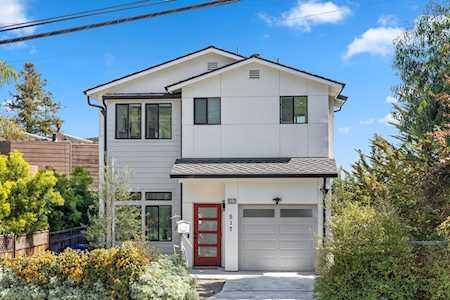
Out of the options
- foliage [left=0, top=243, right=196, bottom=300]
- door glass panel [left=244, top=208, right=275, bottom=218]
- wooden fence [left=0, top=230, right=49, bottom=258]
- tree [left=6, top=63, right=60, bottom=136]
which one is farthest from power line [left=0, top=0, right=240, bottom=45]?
tree [left=6, top=63, right=60, bottom=136]

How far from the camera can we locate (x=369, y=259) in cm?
1038

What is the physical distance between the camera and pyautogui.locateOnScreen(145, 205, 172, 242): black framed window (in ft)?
63.3

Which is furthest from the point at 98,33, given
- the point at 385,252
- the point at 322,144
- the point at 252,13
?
the point at 385,252

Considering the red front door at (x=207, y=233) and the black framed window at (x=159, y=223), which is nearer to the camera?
the red front door at (x=207, y=233)

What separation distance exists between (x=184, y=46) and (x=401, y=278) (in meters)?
13.4

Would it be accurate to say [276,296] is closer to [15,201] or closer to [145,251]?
[145,251]

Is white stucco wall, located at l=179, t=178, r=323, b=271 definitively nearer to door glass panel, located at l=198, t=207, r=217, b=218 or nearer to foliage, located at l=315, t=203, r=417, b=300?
door glass panel, located at l=198, t=207, r=217, b=218

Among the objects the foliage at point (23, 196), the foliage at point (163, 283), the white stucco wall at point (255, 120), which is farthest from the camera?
the white stucco wall at point (255, 120)

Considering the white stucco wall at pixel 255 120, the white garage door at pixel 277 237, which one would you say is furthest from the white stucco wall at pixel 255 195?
the white stucco wall at pixel 255 120

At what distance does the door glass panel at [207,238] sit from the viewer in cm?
1864

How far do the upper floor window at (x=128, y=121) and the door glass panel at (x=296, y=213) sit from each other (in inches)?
231

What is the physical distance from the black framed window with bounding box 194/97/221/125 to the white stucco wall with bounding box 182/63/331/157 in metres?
0.16

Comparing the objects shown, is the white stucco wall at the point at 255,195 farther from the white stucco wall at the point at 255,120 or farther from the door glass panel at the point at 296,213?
the white stucco wall at the point at 255,120

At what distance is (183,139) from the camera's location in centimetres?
1873
